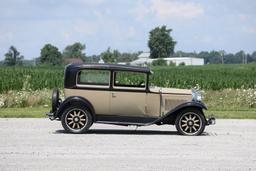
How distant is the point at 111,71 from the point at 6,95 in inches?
A: 460

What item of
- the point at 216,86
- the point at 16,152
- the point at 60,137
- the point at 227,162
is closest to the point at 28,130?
the point at 60,137

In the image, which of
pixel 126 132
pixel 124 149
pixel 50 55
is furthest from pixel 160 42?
pixel 124 149

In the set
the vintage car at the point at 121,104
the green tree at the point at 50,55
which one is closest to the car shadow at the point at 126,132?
the vintage car at the point at 121,104

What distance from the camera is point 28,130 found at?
14.5 meters

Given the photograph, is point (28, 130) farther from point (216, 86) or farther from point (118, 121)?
point (216, 86)

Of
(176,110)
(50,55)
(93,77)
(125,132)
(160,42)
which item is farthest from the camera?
(160,42)

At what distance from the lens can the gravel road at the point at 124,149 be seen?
9.50 metres

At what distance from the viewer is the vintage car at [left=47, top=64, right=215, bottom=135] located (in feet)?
45.1

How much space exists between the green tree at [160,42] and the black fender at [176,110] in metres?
137

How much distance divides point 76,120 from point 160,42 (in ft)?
449

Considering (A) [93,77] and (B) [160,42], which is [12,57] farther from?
(A) [93,77]

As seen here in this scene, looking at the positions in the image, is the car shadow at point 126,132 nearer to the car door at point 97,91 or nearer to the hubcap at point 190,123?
the hubcap at point 190,123

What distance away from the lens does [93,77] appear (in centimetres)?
1401

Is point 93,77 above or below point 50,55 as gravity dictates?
below
